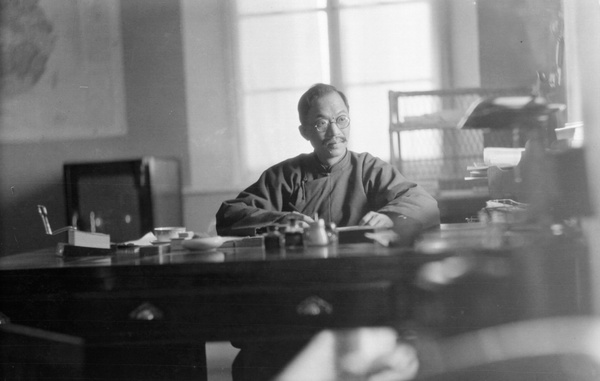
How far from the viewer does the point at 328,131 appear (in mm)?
1414

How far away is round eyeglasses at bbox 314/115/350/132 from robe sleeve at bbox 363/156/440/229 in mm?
101

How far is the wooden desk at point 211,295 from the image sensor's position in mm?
1337

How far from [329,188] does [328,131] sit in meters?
0.14

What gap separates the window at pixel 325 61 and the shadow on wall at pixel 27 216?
21.1 inches

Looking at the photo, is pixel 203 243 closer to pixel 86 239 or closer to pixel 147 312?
pixel 147 312

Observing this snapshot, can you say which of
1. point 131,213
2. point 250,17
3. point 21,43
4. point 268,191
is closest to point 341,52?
point 250,17

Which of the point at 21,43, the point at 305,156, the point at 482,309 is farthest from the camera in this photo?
the point at 21,43

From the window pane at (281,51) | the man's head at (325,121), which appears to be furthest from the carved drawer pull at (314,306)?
the window pane at (281,51)

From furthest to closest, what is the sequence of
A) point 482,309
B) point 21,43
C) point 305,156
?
point 21,43
point 305,156
point 482,309

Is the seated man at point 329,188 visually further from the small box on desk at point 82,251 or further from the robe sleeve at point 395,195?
the small box on desk at point 82,251

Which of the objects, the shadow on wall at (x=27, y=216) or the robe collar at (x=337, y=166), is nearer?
the robe collar at (x=337, y=166)

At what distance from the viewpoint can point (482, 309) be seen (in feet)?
4.36

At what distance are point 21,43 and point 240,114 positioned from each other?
25.6 inches

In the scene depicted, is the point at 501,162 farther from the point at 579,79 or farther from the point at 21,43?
the point at 21,43
